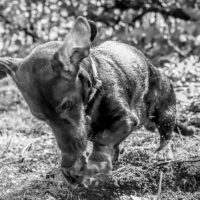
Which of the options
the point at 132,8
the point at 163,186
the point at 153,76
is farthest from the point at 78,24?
the point at 132,8

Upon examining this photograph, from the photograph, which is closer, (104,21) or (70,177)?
(70,177)

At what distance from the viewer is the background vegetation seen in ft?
14.9

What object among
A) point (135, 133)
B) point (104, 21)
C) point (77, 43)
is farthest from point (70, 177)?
point (104, 21)

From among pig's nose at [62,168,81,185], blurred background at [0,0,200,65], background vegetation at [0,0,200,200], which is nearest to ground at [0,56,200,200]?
background vegetation at [0,0,200,200]

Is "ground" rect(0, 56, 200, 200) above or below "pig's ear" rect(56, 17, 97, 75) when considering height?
below

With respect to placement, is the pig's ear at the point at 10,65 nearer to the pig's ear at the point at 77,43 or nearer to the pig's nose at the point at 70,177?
the pig's ear at the point at 77,43

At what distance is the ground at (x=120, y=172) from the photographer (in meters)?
4.39

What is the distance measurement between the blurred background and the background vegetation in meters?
0.02

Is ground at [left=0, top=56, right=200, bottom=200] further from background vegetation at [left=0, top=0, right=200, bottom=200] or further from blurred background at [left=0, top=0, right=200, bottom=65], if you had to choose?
blurred background at [left=0, top=0, right=200, bottom=65]

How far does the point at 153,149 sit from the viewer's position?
5.52 m

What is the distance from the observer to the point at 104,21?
1099 centimetres

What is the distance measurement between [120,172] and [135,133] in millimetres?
1763

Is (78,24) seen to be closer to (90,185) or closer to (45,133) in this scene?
(90,185)

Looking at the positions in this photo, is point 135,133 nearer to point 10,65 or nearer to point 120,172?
point 120,172
